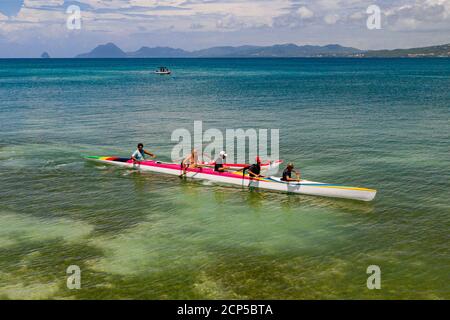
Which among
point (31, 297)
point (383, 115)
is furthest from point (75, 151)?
point (383, 115)

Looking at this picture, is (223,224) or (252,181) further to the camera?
(252,181)

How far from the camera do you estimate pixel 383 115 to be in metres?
52.9

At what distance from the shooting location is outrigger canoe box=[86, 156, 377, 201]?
76.6 ft

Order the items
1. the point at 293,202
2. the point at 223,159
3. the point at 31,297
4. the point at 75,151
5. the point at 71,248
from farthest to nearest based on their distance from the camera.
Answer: the point at 75,151 → the point at 223,159 → the point at 293,202 → the point at 71,248 → the point at 31,297

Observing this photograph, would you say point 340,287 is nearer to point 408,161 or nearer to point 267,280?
point 267,280

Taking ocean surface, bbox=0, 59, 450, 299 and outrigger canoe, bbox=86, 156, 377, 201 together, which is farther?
outrigger canoe, bbox=86, 156, 377, 201

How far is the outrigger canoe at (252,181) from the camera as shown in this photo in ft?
76.6

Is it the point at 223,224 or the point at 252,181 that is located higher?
the point at 252,181

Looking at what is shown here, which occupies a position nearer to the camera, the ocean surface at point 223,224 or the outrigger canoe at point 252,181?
the ocean surface at point 223,224

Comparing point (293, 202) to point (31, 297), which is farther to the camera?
point (293, 202)

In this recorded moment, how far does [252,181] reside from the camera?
2616 centimetres
